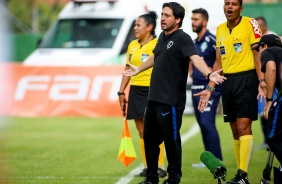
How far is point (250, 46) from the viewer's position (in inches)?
358

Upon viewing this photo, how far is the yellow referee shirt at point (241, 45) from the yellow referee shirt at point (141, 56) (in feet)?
4.17

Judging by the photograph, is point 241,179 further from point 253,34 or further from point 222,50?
point 253,34

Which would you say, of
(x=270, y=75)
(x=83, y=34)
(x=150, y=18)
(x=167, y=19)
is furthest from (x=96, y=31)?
(x=270, y=75)

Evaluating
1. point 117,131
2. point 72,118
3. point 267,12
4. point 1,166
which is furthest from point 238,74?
point 267,12

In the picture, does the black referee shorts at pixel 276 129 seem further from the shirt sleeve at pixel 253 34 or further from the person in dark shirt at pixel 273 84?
the shirt sleeve at pixel 253 34

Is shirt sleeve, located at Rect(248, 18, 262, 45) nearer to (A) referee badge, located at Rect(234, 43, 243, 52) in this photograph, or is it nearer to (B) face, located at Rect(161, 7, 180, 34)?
(A) referee badge, located at Rect(234, 43, 243, 52)

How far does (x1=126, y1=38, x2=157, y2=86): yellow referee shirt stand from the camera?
1009 cm

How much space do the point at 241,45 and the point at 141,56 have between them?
1.56 m

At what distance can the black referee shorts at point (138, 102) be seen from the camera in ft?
33.4

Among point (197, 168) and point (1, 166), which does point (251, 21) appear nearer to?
point (197, 168)

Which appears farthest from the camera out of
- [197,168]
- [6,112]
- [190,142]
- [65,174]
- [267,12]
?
[267,12]

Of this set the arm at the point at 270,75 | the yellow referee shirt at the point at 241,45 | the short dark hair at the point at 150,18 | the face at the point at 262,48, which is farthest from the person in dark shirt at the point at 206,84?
the arm at the point at 270,75

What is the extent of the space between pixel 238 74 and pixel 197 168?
2.32m

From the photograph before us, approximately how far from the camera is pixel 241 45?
9.09m
